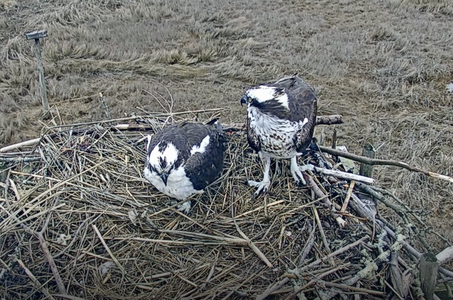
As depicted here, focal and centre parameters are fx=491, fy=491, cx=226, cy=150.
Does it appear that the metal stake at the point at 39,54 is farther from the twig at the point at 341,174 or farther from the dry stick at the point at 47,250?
the twig at the point at 341,174

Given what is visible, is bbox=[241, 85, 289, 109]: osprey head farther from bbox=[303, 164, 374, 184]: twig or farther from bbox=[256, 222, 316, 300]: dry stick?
bbox=[256, 222, 316, 300]: dry stick

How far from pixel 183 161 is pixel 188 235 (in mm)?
545

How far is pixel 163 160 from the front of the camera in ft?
11.7

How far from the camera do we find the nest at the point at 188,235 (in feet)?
10.7

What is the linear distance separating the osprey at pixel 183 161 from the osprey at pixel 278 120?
1.17 feet

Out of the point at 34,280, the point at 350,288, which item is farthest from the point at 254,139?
the point at 34,280

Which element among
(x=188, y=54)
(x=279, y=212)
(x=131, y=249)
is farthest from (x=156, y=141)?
(x=188, y=54)

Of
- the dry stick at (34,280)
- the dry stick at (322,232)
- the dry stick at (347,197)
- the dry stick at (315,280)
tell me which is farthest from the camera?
the dry stick at (347,197)

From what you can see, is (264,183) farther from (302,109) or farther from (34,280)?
(34,280)

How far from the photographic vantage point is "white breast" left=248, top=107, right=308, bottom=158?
3.63m

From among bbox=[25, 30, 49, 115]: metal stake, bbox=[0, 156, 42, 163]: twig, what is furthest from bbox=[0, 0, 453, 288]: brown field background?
bbox=[0, 156, 42, 163]: twig

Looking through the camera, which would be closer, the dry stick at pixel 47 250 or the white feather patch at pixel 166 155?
the dry stick at pixel 47 250

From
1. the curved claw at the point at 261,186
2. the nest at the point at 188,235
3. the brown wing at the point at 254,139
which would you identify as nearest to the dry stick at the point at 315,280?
the nest at the point at 188,235

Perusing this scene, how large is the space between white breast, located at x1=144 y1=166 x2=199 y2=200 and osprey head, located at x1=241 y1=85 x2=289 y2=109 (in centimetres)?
71
